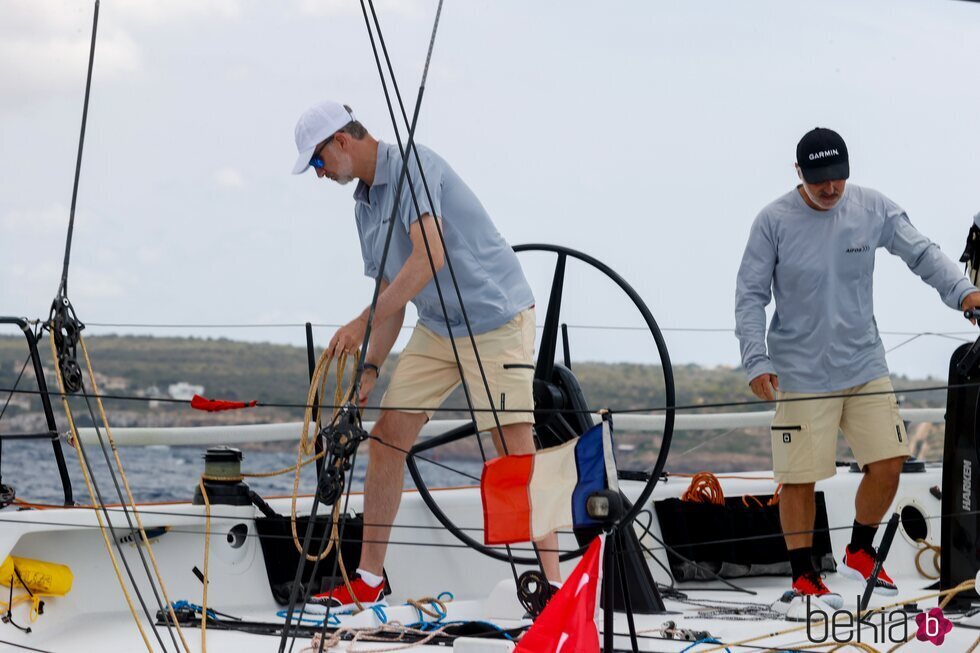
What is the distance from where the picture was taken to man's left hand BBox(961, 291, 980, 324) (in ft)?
10.5

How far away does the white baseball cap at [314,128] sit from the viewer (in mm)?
3064

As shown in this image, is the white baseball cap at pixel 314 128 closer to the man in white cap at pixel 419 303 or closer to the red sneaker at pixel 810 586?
the man in white cap at pixel 419 303

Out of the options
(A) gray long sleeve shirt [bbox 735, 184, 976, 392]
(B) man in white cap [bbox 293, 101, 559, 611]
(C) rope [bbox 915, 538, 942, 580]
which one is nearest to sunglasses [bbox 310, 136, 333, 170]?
(B) man in white cap [bbox 293, 101, 559, 611]

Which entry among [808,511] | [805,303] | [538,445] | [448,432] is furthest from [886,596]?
[448,432]

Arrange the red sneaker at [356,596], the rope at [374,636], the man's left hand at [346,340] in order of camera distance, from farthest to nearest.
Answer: the red sneaker at [356,596] → the man's left hand at [346,340] → the rope at [374,636]

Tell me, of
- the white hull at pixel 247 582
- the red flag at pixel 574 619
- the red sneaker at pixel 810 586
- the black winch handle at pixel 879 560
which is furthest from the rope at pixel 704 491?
the red flag at pixel 574 619

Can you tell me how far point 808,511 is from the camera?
345 centimetres

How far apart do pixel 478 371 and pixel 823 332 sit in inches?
34.7

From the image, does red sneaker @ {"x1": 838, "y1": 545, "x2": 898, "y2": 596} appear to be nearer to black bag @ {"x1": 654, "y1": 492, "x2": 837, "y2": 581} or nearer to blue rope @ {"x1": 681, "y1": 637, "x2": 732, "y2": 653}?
black bag @ {"x1": 654, "y1": 492, "x2": 837, "y2": 581}

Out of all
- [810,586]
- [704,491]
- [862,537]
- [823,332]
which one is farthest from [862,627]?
[704,491]

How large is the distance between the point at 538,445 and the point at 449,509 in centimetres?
38

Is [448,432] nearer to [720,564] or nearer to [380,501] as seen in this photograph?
[380,501]

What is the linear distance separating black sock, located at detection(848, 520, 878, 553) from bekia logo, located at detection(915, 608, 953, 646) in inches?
30.8

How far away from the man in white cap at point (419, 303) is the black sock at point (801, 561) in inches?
27.3
